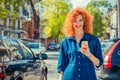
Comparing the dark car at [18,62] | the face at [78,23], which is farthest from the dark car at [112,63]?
the face at [78,23]

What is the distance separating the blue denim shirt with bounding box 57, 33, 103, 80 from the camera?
548 cm

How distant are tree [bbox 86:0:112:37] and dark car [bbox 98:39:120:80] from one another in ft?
299

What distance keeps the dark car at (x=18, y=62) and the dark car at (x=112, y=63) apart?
1.48 meters

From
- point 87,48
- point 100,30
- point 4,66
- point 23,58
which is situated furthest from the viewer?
point 100,30

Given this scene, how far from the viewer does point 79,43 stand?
556 cm

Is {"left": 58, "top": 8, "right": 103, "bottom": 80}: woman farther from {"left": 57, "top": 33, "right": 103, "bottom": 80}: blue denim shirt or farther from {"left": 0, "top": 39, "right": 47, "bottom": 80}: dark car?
{"left": 0, "top": 39, "right": 47, "bottom": 80}: dark car

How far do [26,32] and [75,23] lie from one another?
77.7m

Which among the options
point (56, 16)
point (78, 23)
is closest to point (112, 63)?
point (78, 23)

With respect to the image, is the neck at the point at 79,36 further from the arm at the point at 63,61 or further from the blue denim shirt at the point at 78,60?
the arm at the point at 63,61

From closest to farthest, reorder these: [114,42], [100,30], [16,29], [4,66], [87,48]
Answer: [87,48] → [4,66] → [114,42] → [16,29] → [100,30]

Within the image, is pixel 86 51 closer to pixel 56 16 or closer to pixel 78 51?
pixel 78 51

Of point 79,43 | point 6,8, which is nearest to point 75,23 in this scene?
point 79,43

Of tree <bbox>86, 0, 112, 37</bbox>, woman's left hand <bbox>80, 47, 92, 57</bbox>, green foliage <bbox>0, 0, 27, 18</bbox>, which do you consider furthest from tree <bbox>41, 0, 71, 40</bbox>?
woman's left hand <bbox>80, 47, 92, 57</bbox>

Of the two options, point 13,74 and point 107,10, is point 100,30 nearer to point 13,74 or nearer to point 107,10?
point 107,10
